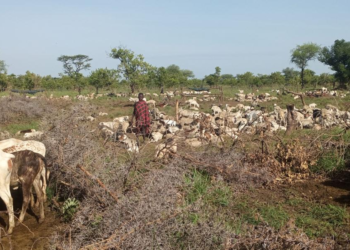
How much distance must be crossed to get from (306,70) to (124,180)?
45.6m

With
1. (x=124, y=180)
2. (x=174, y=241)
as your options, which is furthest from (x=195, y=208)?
(x=124, y=180)

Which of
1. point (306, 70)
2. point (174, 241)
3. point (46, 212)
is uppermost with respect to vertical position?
point (306, 70)

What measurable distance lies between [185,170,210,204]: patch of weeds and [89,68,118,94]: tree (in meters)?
23.8

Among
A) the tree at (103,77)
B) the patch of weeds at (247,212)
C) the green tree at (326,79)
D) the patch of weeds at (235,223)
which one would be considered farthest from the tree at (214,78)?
the patch of weeds at (235,223)

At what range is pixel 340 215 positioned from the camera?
5.26 metres

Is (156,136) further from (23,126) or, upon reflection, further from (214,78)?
(214,78)

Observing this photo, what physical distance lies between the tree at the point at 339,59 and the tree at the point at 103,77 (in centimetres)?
2167

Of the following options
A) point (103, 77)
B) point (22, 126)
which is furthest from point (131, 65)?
point (22, 126)

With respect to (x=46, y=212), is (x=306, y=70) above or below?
above

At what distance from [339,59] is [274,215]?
3801 cm

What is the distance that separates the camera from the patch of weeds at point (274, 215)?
5088 millimetres

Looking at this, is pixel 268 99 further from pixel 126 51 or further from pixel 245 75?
pixel 245 75

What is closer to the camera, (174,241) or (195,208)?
(174,241)

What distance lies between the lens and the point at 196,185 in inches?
235
